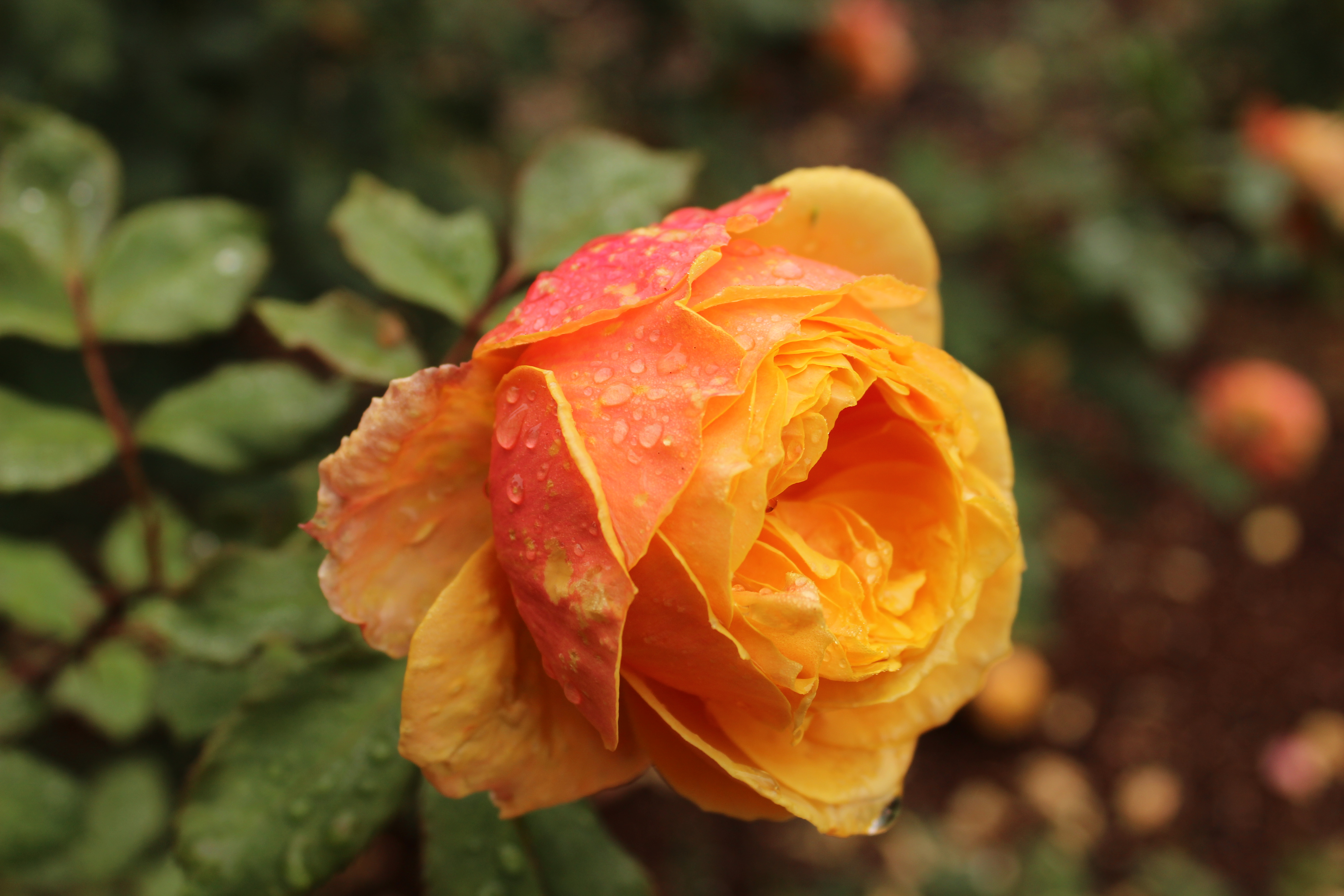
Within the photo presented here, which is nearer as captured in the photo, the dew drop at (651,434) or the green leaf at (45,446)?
the dew drop at (651,434)

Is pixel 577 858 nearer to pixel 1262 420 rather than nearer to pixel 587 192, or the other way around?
pixel 587 192

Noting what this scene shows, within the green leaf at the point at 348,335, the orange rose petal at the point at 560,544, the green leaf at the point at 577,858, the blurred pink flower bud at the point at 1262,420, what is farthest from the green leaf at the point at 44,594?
the blurred pink flower bud at the point at 1262,420

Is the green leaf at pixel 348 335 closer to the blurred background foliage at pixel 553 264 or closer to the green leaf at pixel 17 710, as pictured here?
the blurred background foliage at pixel 553 264

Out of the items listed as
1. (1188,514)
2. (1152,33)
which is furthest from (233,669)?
(1188,514)

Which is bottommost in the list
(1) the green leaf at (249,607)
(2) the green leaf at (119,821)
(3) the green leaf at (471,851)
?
(2) the green leaf at (119,821)

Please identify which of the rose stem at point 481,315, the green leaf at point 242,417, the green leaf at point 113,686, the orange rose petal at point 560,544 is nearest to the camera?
the orange rose petal at point 560,544

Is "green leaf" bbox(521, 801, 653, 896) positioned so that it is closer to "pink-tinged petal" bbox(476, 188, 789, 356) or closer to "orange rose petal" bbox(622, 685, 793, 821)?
"orange rose petal" bbox(622, 685, 793, 821)

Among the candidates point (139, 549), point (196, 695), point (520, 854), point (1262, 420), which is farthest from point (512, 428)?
point (1262, 420)

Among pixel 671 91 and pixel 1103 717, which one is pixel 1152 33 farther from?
pixel 1103 717
